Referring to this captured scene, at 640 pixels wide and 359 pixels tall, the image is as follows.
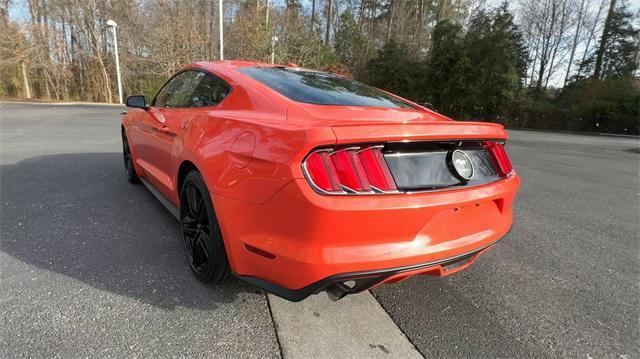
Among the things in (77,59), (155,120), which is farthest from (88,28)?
(155,120)

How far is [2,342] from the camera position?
1.72m

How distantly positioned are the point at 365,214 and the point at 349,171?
0.19 metres

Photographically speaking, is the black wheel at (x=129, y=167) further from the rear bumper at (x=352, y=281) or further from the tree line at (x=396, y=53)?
the tree line at (x=396, y=53)

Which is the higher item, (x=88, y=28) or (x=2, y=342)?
(x=88, y=28)

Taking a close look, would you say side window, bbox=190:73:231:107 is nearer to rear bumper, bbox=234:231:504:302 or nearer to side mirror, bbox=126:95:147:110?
side mirror, bbox=126:95:147:110

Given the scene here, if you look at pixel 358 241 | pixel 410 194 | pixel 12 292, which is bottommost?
pixel 12 292

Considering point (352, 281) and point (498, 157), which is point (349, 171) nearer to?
point (352, 281)

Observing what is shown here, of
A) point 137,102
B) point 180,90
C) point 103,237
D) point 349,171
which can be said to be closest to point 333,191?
point 349,171

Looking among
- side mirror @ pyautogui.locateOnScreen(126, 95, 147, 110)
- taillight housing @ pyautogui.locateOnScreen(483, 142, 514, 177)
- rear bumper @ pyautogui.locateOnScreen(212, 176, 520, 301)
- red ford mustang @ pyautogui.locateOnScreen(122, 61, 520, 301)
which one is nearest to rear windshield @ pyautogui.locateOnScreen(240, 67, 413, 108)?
red ford mustang @ pyautogui.locateOnScreen(122, 61, 520, 301)

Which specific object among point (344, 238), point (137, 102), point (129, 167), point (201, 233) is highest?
point (137, 102)

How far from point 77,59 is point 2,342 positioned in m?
33.9

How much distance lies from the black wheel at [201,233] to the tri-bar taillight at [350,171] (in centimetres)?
76

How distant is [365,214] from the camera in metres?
1.51

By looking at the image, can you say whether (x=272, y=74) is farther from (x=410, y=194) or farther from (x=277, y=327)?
(x=277, y=327)
